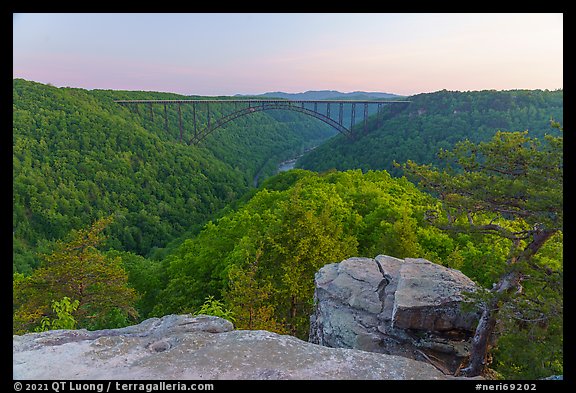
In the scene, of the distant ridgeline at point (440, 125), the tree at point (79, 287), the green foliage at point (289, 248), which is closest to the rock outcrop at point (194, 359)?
the green foliage at point (289, 248)

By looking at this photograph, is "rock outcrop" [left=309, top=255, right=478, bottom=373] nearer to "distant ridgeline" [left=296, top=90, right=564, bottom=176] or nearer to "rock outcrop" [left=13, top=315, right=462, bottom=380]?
"rock outcrop" [left=13, top=315, right=462, bottom=380]

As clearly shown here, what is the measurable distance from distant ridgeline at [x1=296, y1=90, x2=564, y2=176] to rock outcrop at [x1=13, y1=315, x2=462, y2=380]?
4711 cm

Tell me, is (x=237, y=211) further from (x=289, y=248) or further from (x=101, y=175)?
(x=101, y=175)

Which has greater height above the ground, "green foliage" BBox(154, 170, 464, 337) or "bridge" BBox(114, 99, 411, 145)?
"bridge" BBox(114, 99, 411, 145)

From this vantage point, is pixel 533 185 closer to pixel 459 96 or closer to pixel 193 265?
pixel 193 265

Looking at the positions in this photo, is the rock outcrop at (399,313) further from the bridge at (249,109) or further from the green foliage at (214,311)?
the bridge at (249,109)

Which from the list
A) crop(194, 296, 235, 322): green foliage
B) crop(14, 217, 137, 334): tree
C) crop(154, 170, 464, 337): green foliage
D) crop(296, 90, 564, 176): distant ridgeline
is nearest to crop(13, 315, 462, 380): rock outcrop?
crop(194, 296, 235, 322): green foliage

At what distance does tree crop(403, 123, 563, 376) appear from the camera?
20.3 ft

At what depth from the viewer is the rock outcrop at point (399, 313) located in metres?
7.87

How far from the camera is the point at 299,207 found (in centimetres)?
1340

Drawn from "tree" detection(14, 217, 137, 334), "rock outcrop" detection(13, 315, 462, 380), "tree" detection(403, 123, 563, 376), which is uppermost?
"tree" detection(403, 123, 563, 376)

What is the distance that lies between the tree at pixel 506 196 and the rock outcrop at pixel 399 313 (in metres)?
0.67
